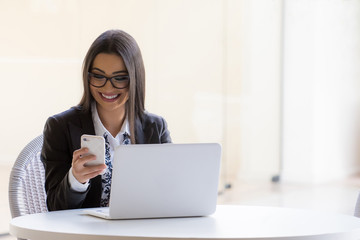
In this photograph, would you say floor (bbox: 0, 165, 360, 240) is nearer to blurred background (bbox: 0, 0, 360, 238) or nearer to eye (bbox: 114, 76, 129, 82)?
blurred background (bbox: 0, 0, 360, 238)

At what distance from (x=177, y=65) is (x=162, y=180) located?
13.2 feet

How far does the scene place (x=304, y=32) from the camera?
755 centimetres

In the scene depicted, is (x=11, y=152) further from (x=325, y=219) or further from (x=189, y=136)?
(x=325, y=219)

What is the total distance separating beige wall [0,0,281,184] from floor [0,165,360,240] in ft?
0.88

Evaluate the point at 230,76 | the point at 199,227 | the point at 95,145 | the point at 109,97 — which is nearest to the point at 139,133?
the point at 109,97

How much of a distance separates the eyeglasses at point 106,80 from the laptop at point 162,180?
1.48 ft

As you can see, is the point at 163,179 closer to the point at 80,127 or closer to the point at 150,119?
the point at 80,127

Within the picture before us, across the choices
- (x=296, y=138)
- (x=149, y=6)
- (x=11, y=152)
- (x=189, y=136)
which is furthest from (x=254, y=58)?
(x=11, y=152)

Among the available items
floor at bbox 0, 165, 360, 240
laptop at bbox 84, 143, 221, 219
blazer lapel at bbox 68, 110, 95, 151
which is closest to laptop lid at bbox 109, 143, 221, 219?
laptop at bbox 84, 143, 221, 219

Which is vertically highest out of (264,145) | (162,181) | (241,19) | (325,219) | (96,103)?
(241,19)

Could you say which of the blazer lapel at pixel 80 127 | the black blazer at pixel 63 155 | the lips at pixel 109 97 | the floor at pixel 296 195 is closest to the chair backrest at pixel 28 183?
the black blazer at pixel 63 155

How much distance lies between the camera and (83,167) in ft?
6.69

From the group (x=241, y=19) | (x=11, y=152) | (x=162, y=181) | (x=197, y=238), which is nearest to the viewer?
(x=197, y=238)

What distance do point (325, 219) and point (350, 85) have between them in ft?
21.8
